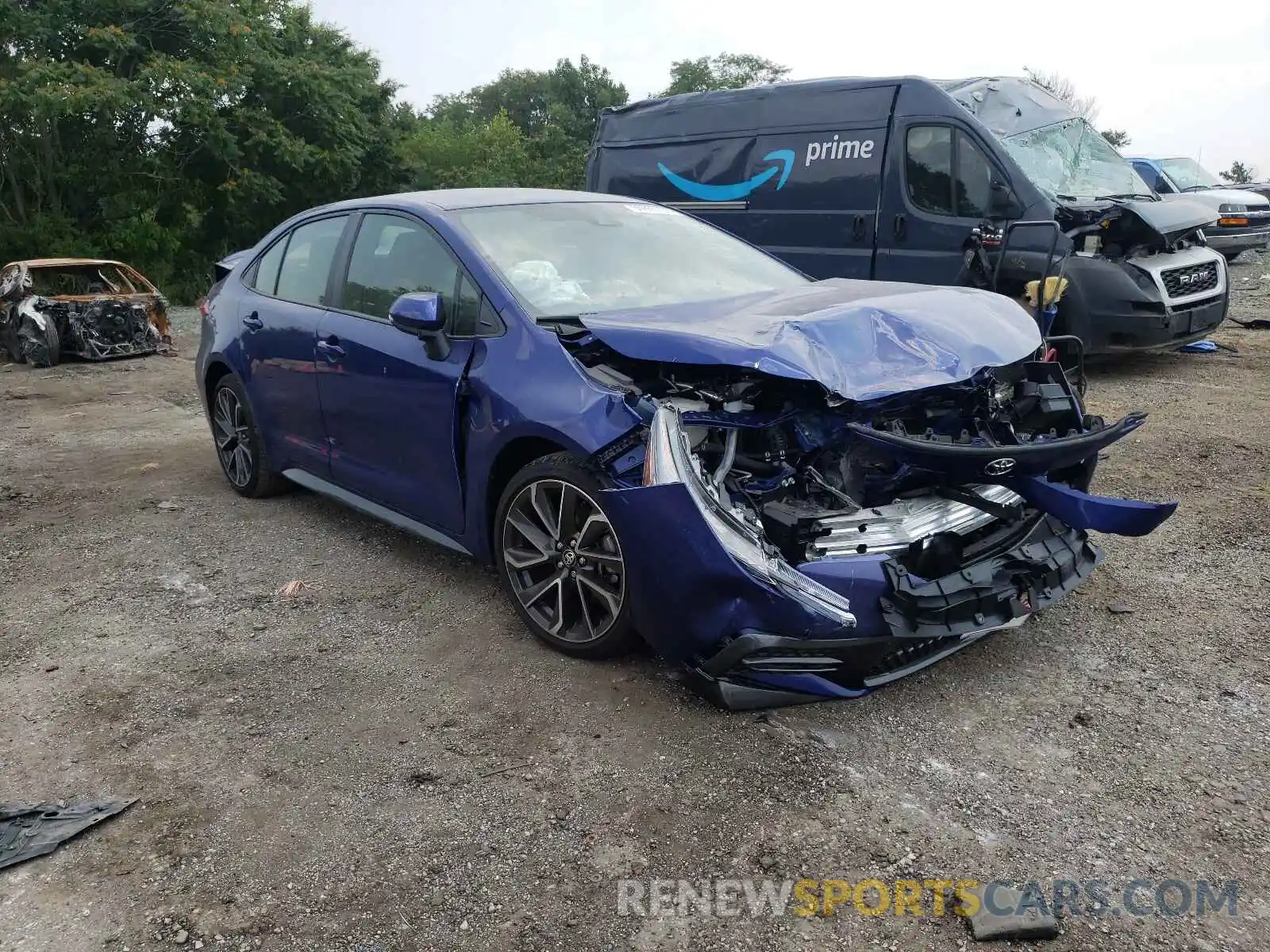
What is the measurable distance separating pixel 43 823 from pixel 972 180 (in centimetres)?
731

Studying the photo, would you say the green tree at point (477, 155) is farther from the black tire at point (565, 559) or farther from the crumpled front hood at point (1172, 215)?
the black tire at point (565, 559)

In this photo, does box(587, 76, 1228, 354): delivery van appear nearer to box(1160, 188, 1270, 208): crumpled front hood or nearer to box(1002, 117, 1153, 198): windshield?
box(1002, 117, 1153, 198): windshield

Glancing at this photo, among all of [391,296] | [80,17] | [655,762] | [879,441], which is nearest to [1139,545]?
[879,441]

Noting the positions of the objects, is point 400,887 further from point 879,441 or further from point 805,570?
point 879,441

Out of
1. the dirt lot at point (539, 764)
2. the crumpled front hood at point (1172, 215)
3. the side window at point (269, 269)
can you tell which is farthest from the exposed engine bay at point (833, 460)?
the crumpled front hood at point (1172, 215)

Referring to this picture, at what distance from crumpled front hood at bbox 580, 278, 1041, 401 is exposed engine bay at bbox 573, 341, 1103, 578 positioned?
0.10 metres

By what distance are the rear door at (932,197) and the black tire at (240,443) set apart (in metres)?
5.14

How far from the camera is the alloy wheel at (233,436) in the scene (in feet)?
18.0

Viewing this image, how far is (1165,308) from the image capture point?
768 centimetres

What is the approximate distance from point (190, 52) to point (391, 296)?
1878 centimetres

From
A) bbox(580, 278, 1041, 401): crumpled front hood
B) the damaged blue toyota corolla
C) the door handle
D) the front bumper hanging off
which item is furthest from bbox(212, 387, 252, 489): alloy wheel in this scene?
the front bumper hanging off

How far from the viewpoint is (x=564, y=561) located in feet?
11.3

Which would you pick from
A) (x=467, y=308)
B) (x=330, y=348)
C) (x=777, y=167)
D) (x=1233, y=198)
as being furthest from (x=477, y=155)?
(x=467, y=308)

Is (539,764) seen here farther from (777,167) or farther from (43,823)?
(777,167)
